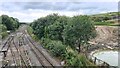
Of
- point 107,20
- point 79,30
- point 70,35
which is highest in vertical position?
point 79,30

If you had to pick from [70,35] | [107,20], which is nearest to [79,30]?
[70,35]

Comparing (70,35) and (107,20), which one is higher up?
(70,35)

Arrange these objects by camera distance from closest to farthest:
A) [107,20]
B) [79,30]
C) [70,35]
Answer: [79,30], [70,35], [107,20]

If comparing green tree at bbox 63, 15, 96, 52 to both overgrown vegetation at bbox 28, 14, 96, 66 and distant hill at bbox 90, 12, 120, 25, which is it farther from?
distant hill at bbox 90, 12, 120, 25

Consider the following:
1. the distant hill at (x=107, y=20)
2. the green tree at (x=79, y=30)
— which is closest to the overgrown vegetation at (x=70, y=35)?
the green tree at (x=79, y=30)

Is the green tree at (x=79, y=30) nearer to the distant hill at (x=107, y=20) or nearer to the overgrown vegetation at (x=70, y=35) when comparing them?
the overgrown vegetation at (x=70, y=35)

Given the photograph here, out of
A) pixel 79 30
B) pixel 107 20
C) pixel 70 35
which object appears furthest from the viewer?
pixel 107 20

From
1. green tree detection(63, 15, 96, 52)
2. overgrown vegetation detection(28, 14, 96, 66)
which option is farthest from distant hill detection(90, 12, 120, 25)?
green tree detection(63, 15, 96, 52)

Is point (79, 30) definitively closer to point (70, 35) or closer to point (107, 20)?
point (70, 35)

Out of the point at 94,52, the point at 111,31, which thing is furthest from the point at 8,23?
the point at 94,52

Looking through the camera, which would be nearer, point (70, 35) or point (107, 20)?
point (70, 35)

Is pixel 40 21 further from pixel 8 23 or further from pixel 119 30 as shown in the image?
pixel 8 23

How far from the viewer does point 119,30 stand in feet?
254

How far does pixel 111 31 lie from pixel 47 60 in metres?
42.5
